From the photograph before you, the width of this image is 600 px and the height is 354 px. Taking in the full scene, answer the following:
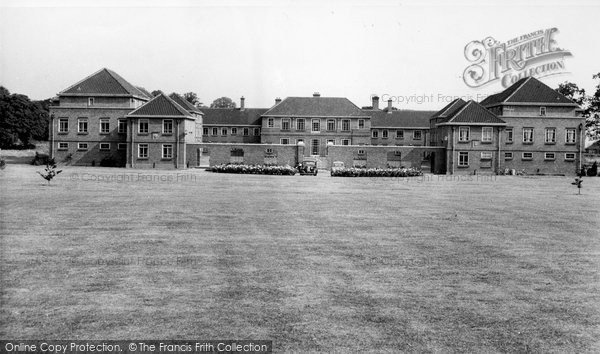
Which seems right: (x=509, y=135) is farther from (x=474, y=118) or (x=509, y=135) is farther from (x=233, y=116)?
(x=233, y=116)

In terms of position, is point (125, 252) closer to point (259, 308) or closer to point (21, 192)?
point (259, 308)

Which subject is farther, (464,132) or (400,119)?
(400,119)

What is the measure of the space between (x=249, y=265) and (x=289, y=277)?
116cm

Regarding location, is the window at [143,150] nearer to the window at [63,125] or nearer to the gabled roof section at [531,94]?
the window at [63,125]

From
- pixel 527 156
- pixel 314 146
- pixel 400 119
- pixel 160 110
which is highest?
pixel 400 119

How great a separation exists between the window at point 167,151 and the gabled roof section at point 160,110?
2846 millimetres

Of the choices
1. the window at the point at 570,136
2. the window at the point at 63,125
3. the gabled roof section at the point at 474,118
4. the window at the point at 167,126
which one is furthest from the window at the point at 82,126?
the window at the point at 570,136

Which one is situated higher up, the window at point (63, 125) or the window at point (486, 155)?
the window at point (63, 125)

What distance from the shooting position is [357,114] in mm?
75250

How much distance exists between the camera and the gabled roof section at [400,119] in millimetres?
80812

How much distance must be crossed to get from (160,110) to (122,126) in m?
4.87

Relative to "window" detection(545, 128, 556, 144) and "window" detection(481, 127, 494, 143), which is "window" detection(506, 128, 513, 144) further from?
"window" detection(545, 128, 556, 144)

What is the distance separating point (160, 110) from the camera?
5750 centimetres

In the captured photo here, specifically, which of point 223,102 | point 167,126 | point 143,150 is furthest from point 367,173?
point 223,102
